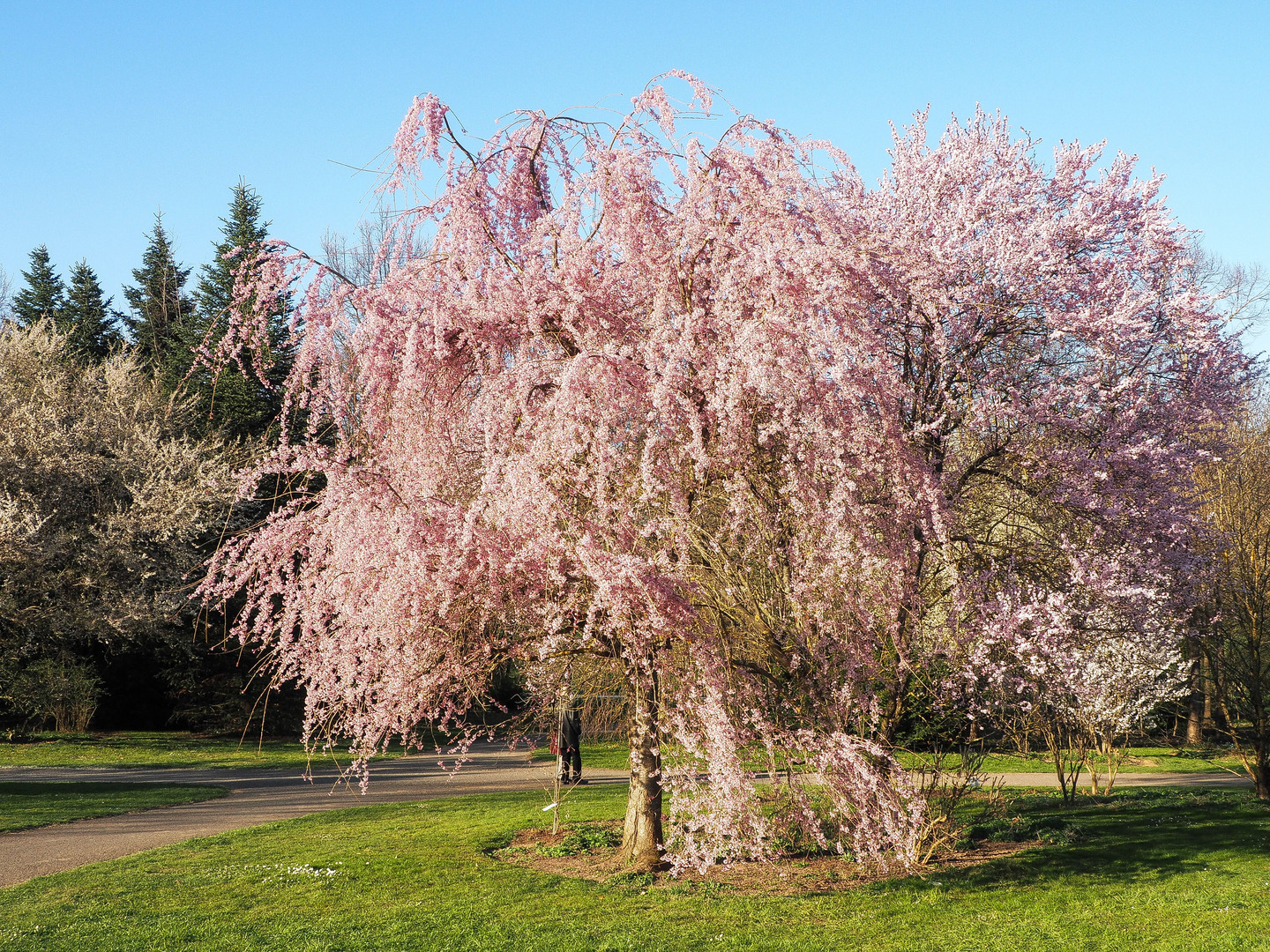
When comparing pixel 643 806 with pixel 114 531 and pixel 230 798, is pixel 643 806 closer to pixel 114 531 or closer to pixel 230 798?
pixel 230 798

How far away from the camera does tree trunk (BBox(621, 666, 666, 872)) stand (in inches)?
311

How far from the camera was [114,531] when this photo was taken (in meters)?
21.1

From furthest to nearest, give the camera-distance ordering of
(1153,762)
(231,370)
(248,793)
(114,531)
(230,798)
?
(231,370)
(114,531)
(1153,762)
(248,793)
(230,798)

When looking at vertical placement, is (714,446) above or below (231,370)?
below

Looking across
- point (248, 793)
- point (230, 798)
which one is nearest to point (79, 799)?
point (230, 798)

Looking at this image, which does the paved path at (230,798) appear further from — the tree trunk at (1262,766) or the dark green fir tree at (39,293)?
the dark green fir tree at (39,293)

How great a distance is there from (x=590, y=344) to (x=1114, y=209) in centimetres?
562

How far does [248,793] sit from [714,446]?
1121 centimetres

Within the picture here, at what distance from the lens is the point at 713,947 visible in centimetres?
621

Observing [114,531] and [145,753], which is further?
[114,531]

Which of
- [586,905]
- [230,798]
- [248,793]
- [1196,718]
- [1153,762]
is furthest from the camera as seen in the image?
[1196,718]

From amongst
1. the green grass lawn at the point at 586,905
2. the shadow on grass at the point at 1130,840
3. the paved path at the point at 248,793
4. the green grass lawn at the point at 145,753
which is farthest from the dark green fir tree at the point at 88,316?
the shadow on grass at the point at 1130,840

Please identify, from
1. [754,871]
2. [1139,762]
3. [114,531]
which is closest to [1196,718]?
[1139,762]

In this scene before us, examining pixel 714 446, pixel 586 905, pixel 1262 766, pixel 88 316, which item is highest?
pixel 88 316
